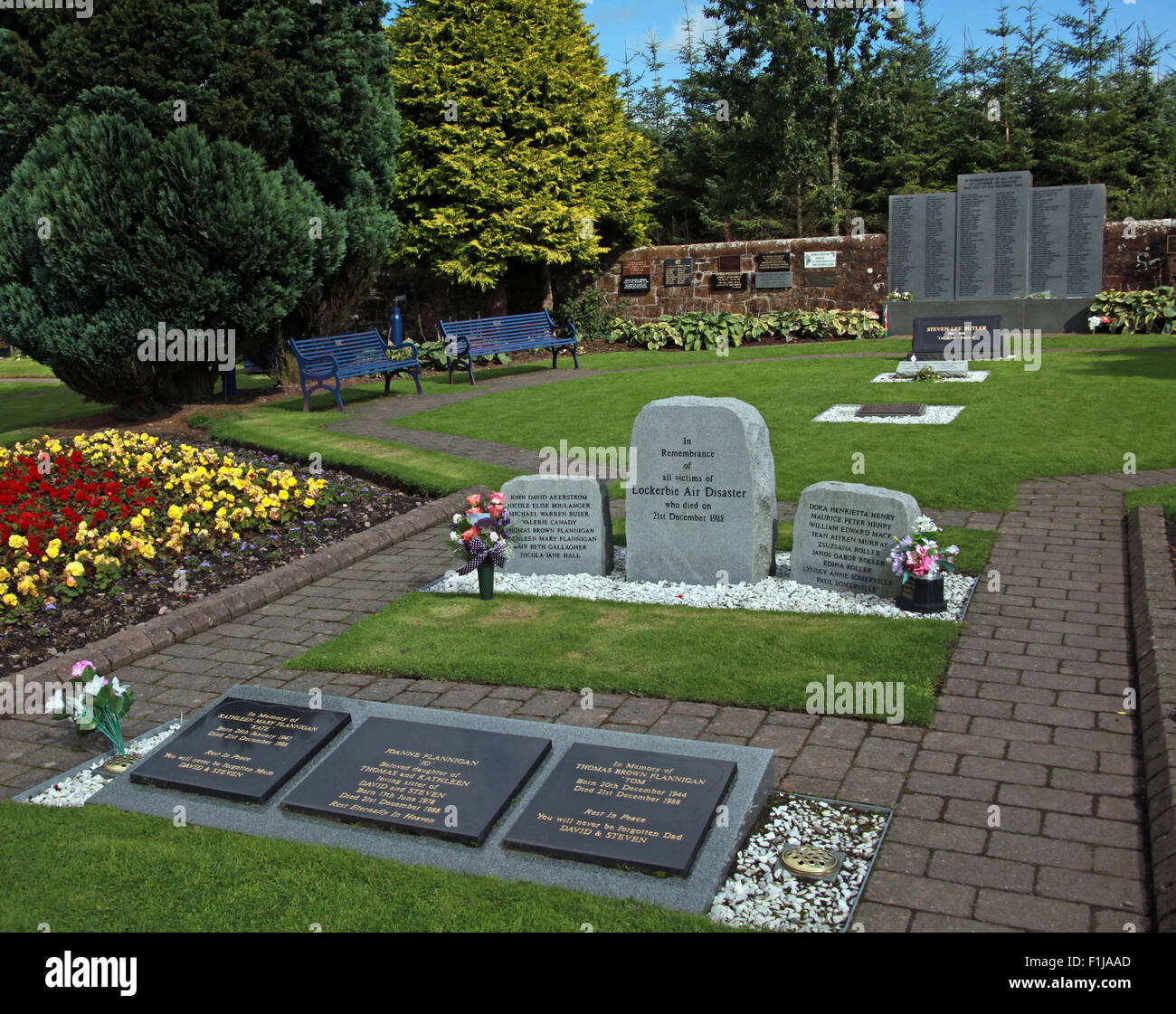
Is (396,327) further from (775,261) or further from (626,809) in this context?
(626,809)

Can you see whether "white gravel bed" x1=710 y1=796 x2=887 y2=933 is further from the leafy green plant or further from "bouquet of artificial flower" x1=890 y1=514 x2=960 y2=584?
the leafy green plant

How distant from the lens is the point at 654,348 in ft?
73.0

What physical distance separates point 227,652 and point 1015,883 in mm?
4966

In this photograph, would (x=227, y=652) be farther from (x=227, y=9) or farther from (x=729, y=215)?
(x=729, y=215)

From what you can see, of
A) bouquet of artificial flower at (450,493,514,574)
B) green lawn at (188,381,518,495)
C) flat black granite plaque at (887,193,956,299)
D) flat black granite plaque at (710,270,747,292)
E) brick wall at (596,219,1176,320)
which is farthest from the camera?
flat black granite plaque at (710,270,747,292)

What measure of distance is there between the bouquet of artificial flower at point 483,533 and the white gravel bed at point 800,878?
3460mm

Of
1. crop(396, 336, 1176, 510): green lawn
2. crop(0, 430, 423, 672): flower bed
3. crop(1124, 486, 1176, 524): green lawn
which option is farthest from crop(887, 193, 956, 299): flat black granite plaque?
crop(0, 430, 423, 672): flower bed

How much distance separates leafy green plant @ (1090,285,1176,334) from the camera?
1955 cm

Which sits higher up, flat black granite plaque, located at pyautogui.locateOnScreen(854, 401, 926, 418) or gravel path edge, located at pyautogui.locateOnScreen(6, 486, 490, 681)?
flat black granite plaque, located at pyautogui.locateOnScreen(854, 401, 926, 418)

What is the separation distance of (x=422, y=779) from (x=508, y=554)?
3217 millimetres

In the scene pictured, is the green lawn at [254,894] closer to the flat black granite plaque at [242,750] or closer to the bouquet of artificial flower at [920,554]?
the flat black granite plaque at [242,750]

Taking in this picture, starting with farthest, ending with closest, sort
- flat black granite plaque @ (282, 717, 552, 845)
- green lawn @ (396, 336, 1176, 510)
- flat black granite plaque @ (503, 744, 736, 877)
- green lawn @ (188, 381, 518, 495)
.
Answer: green lawn @ (188, 381, 518, 495) → green lawn @ (396, 336, 1176, 510) → flat black granite plaque @ (282, 717, 552, 845) → flat black granite plaque @ (503, 744, 736, 877)

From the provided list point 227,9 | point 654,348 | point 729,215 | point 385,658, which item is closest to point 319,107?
point 227,9

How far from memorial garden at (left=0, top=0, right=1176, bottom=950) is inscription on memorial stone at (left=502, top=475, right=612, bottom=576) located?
4 centimetres
